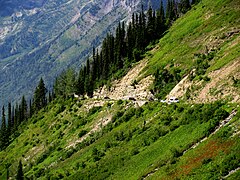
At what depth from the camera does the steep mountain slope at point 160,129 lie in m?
49.7

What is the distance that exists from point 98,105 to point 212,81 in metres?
52.3

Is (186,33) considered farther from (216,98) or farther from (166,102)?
(216,98)

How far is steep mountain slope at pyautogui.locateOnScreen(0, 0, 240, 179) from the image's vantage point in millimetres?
49719

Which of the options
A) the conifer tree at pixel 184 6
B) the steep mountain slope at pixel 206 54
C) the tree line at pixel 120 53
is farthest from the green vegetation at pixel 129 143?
the conifer tree at pixel 184 6

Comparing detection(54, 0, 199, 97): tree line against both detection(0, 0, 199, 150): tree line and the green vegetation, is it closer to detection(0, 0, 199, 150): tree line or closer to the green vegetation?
detection(0, 0, 199, 150): tree line

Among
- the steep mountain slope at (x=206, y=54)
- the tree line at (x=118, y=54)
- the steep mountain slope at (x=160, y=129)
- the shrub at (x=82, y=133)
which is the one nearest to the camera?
the steep mountain slope at (x=160, y=129)

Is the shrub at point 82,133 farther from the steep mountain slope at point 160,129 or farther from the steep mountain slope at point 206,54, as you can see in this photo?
the steep mountain slope at point 206,54

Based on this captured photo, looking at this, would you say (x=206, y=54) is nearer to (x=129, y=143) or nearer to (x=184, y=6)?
(x=129, y=143)

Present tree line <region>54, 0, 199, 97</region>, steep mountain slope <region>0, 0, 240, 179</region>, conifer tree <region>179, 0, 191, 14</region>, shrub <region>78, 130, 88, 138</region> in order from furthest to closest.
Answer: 1. conifer tree <region>179, 0, 191, 14</region>
2. tree line <region>54, 0, 199, 97</region>
3. shrub <region>78, 130, 88, 138</region>
4. steep mountain slope <region>0, 0, 240, 179</region>

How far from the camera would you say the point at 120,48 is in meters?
170

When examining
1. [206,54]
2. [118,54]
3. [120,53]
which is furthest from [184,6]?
[206,54]

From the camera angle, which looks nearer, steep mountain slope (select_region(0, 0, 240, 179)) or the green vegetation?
steep mountain slope (select_region(0, 0, 240, 179))

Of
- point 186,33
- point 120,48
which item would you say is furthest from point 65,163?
point 120,48

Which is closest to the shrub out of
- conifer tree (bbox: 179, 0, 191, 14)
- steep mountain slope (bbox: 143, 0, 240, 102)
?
steep mountain slope (bbox: 143, 0, 240, 102)
